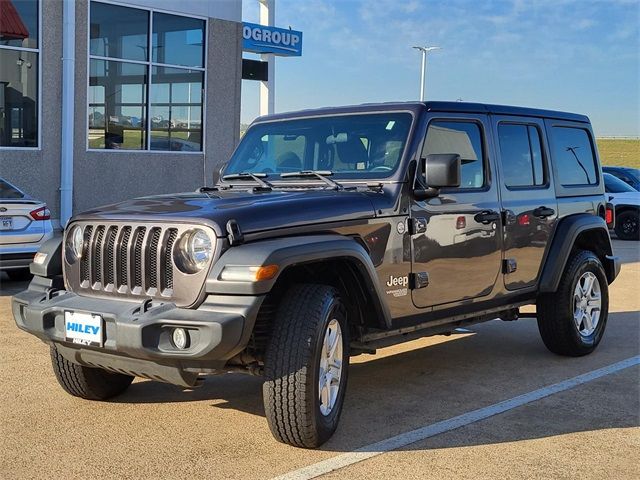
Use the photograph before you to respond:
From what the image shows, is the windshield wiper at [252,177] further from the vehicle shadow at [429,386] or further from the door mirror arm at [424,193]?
the vehicle shadow at [429,386]

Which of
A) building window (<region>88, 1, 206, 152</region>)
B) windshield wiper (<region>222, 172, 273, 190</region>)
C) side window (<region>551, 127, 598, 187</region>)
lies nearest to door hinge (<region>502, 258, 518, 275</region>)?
side window (<region>551, 127, 598, 187</region>)

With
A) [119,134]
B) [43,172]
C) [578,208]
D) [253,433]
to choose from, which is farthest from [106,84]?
[253,433]

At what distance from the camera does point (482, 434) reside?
15.9ft

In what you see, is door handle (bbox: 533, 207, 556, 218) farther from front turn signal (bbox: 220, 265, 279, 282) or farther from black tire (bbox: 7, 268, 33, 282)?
black tire (bbox: 7, 268, 33, 282)

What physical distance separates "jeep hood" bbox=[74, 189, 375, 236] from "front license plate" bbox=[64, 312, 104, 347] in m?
0.57

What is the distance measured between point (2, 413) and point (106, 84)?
Result: 38.5 feet

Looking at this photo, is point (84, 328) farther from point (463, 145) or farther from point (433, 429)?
point (463, 145)

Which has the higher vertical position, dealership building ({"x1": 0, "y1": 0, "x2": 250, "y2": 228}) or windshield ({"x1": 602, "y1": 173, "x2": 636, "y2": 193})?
dealership building ({"x1": 0, "y1": 0, "x2": 250, "y2": 228})

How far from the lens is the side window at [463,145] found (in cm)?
572

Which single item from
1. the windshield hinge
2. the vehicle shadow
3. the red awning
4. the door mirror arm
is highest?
the red awning

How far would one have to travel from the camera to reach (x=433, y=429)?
16.2ft

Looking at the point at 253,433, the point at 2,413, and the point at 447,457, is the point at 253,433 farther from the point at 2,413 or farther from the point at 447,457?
the point at 2,413

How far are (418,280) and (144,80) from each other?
12437 mm

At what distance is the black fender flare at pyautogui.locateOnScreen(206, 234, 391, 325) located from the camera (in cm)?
416
